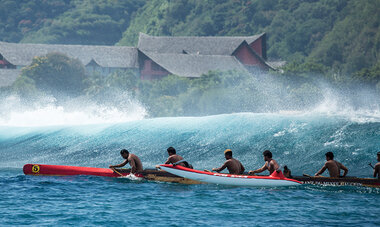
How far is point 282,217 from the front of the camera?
14664 millimetres

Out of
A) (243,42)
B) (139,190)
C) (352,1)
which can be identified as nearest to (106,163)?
(139,190)

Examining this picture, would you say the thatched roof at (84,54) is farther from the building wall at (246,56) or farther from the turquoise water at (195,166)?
the turquoise water at (195,166)

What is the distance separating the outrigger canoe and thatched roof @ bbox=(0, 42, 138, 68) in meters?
57.7

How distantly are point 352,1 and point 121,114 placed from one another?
2187 inches

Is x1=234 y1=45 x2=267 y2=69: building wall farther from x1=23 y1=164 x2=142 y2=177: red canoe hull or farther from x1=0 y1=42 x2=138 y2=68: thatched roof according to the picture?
x1=23 y1=164 x2=142 y2=177: red canoe hull

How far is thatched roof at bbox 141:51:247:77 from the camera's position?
64875 millimetres

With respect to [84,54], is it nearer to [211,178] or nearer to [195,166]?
[195,166]

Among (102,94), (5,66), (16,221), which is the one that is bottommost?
(16,221)

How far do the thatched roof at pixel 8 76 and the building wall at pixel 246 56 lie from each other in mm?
24306

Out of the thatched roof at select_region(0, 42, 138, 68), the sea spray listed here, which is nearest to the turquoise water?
the sea spray

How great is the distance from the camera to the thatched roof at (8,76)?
2680 inches

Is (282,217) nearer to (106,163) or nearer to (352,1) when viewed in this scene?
(106,163)

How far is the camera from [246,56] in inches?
2933

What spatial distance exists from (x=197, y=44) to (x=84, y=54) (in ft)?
45.3
